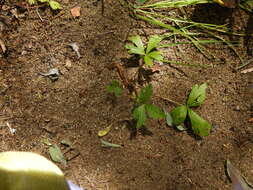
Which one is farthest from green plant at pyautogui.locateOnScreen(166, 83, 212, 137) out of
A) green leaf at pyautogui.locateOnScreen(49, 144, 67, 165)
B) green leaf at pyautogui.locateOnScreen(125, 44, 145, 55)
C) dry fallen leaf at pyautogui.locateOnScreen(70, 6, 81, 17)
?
dry fallen leaf at pyautogui.locateOnScreen(70, 6, 81, 17)

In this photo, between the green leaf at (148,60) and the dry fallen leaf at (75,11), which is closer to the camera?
the green leaf at (148,60)

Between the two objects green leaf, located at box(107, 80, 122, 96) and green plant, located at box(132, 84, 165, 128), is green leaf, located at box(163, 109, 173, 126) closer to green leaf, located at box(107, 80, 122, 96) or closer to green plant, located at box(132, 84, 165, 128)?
green plant, located at box(132, 84, 165, 128)

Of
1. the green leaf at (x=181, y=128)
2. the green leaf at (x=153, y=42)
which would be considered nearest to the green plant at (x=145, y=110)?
the green leaf at (x=181, y=128)

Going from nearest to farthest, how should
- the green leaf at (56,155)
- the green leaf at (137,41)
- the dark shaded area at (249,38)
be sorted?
the green leaf at (56,155) → the green leaf at (137,41) → the dark shaded area at (249,38)

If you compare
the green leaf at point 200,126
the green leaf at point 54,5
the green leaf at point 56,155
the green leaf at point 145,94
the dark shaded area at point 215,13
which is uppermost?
the green leaf at point 54,5

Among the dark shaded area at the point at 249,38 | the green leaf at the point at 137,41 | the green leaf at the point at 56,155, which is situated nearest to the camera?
the green leaf at the point at 56,155

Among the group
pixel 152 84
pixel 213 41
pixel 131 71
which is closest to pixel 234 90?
pixel 213 41

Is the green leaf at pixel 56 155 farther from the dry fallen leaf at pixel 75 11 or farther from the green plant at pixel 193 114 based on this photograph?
the dry fallen leaf at pixel 75 11
